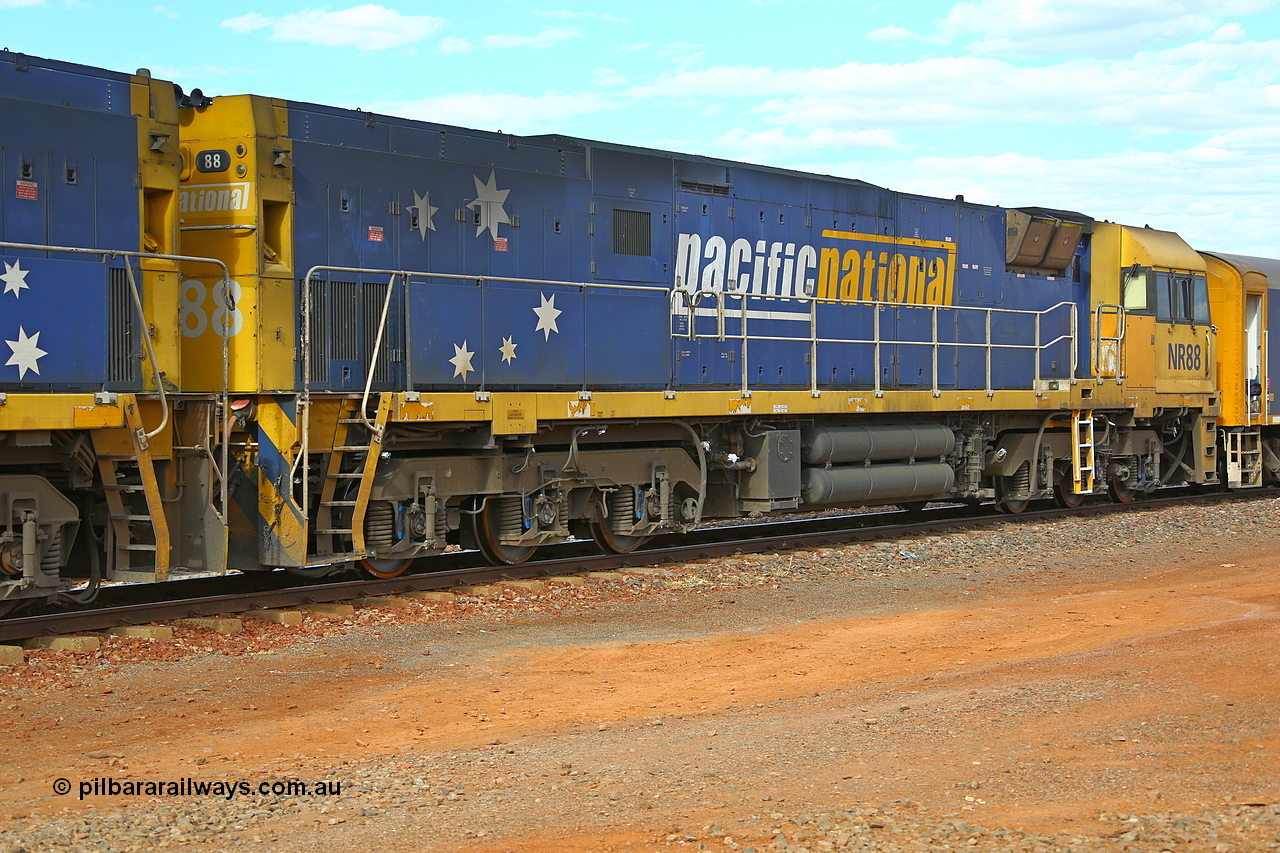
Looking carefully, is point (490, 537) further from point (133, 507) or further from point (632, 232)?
point (632, 232)

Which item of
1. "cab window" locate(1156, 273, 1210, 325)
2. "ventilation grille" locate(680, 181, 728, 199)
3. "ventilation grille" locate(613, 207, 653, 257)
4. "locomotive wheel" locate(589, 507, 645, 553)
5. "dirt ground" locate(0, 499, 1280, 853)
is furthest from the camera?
"cab window" locate(1156, 273, 1210, 325)

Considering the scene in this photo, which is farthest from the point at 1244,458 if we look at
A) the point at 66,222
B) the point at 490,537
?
the point at 66,222

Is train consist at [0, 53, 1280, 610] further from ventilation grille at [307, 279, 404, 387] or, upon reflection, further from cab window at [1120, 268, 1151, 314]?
cab window at [1120, 268, 1151, 314]

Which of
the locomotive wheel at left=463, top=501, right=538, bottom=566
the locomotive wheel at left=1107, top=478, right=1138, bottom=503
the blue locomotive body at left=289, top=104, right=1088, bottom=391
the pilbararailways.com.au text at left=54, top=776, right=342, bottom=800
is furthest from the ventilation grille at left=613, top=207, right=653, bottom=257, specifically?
the locomotive wheel at left=1107, top=478, right=1138, bottom=503

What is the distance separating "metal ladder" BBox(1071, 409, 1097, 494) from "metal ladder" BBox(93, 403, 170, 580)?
13.0 m

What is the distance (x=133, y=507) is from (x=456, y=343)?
315 centimetres

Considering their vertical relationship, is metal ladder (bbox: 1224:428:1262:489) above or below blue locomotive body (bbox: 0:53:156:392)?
below

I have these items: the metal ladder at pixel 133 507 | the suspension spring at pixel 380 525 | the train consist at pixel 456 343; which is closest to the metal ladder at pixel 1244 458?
the train consist at pixel 456 343

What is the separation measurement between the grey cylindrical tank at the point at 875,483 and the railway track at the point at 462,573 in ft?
1.33

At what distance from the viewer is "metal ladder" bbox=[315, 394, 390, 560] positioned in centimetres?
1023

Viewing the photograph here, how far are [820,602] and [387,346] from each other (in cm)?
440

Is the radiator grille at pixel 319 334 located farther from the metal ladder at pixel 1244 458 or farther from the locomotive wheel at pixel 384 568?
the metal ladder at pixel 1244 458

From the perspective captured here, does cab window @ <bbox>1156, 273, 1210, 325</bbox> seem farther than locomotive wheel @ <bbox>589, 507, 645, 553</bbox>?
Yes

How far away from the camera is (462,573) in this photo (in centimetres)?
1115
